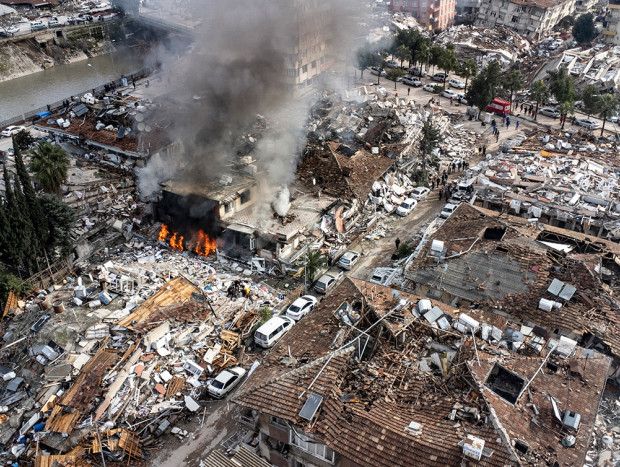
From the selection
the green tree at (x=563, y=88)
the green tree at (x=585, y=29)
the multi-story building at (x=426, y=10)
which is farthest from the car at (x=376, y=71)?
the green tree at (x=585, y=29)

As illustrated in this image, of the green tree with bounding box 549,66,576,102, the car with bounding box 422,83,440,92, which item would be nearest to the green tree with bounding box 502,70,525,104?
the green tree with bounding box 549,66,576,102

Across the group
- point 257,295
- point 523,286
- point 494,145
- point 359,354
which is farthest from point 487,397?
point 494,145

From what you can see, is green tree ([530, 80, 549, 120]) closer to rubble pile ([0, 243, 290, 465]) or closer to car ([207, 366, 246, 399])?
rubble pile ([0, 243, 290, 465])

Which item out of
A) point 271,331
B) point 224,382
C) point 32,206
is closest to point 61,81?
point 32,206

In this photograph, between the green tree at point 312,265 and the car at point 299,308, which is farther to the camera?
the green tree at point 312,265

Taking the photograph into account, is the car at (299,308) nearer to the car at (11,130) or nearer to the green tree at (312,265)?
the green tree at (312,265)
